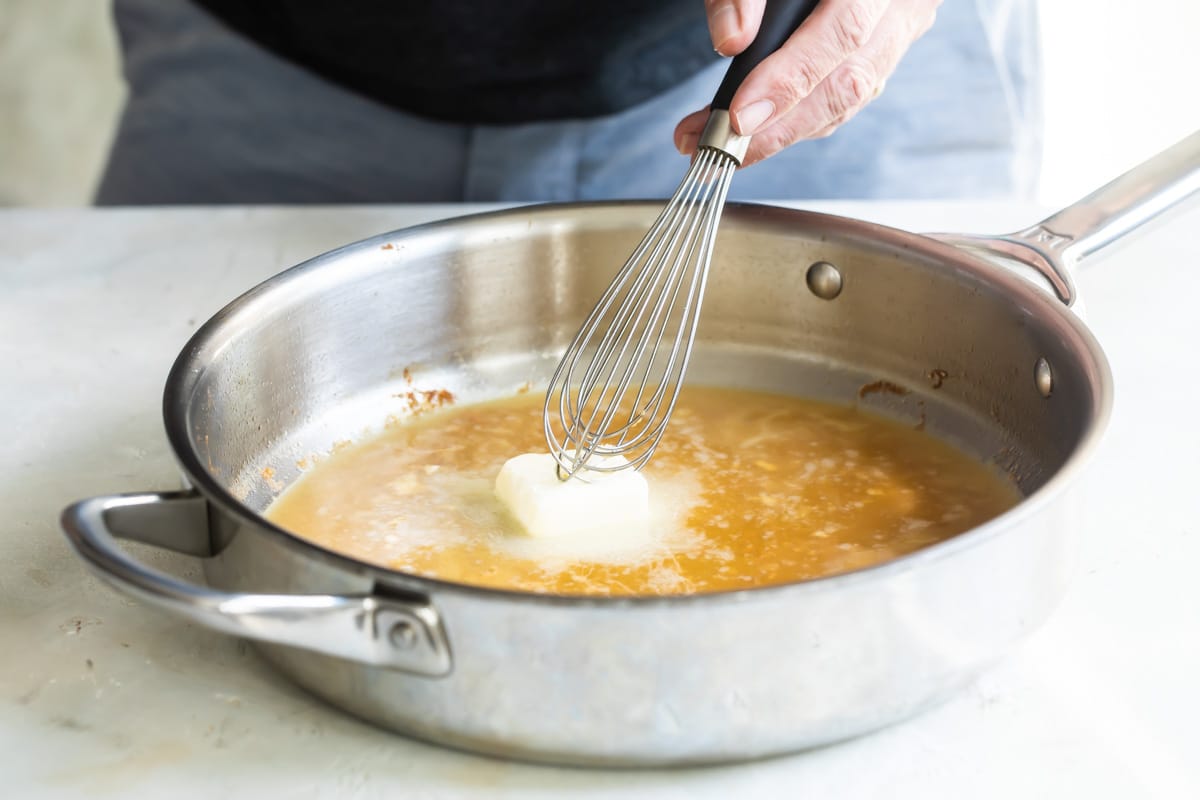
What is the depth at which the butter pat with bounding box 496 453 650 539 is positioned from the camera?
719mm

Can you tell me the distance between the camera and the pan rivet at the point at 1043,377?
2.51 ft

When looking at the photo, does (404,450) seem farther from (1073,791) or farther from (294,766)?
(1073,791)

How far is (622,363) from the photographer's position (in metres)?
0.94

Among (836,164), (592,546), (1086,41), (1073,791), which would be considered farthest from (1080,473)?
(1086,41)

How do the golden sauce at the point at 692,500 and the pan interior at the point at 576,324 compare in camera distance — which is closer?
the golden sauce at the point at 692,500

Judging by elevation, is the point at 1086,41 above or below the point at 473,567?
above

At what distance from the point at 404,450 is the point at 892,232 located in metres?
0.36

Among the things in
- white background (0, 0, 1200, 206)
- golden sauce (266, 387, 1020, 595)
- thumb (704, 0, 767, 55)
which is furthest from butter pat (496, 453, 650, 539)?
white background (0, 0, 1200, 206)

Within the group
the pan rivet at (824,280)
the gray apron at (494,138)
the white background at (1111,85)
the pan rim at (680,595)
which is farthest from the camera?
the white background at (1111,85)

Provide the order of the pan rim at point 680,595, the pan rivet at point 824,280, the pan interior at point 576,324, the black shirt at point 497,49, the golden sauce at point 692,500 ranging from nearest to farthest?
the pan rim at point 680,595
the golden sauce at point 692,500
the pan interior at point 576,324
the pan rivet at point 824,280
the black shirt at point 497,49

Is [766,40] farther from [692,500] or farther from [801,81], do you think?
[692,500]

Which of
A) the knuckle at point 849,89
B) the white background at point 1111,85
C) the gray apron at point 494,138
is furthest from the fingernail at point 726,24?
the white background at point 1111,85

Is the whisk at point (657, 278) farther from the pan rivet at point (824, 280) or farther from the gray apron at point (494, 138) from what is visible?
the gray apron at point (494, 138)

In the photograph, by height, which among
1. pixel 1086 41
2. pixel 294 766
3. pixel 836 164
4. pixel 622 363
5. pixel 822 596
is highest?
pixel 1086 41
